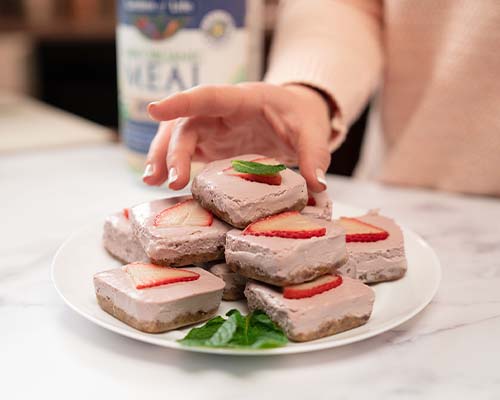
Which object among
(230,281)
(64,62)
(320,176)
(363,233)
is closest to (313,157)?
(320,176)

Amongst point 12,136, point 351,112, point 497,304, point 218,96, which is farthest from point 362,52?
point 12,136

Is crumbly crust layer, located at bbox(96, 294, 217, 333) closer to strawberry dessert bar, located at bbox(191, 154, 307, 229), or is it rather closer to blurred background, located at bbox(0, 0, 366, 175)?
strawberry dessert bar, located at bbox(191, 154, 307, 229)

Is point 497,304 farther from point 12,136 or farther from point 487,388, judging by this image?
point 12,136

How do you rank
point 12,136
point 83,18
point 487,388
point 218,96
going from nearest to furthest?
point 487,388 < point 218,96 < point 12,136 < point 83,18

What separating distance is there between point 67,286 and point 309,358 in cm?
28

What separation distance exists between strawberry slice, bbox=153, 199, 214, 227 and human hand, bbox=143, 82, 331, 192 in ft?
0.30

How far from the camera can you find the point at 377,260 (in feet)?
2.46

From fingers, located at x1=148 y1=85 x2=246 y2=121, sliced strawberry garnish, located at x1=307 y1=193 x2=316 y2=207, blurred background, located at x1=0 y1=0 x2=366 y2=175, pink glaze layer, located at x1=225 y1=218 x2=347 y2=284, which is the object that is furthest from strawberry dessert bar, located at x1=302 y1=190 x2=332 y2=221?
blurred background, located at x1=0 y1=0 x2=366 y2=175

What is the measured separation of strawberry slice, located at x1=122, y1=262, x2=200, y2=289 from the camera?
2.14 ft

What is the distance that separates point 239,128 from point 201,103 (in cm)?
15

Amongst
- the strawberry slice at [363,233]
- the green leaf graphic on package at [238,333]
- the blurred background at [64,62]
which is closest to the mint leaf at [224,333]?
the green leaf graphic on package at [238,333]

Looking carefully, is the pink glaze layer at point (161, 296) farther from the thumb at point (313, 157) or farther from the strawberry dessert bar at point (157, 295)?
the thumb at point (313, 157)

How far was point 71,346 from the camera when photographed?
0.64 meters

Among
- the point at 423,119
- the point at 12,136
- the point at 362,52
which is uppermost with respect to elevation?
the point at 362,52
